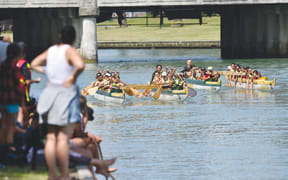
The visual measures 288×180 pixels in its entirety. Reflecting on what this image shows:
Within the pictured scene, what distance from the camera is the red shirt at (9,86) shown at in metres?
9.88

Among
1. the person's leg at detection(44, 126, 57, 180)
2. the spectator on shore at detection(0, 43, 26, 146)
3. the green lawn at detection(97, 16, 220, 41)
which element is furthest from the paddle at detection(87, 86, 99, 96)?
the green lawn at detection(97, 16, 220, 41)

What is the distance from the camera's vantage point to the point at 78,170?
31.2 ft

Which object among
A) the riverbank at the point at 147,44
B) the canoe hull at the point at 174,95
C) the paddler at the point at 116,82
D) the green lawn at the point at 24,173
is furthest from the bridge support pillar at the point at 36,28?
the green lawn at the point at 24,173

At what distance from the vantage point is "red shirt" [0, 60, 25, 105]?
988 cm

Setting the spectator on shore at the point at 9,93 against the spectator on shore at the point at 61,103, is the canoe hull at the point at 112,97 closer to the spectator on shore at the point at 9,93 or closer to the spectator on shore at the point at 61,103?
the spectator on shore at the point at 9,93

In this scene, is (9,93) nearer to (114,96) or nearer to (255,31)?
(114,96)

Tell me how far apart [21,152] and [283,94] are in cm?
2827

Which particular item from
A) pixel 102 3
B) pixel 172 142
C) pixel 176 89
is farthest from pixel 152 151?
pixel 102 3

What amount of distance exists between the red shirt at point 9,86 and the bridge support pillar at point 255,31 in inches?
2046

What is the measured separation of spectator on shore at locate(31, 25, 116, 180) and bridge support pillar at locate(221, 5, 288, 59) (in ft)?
173

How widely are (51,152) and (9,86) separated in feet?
5.19

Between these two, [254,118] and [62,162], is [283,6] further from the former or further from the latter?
[62,162]

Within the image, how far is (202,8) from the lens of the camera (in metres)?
63.7

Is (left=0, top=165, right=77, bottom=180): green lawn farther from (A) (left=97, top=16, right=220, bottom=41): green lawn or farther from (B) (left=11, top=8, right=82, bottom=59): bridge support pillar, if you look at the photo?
(A) (left=97, top=16, right=220, bottom=41): green lawn
